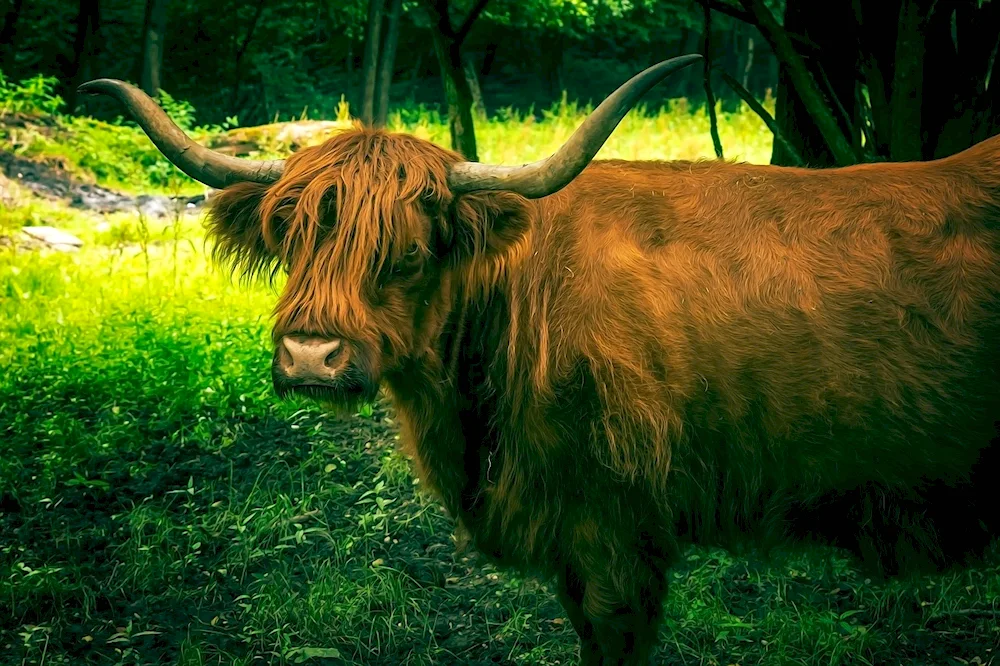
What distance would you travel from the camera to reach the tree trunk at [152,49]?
13.4 meters

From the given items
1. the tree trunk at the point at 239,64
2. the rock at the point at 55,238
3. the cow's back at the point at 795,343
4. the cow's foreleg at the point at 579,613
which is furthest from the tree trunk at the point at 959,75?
the tree trunk at the point at 239,64

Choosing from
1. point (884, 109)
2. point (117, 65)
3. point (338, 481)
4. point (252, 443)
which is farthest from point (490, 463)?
point (117, 65)

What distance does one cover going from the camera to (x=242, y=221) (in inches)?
131

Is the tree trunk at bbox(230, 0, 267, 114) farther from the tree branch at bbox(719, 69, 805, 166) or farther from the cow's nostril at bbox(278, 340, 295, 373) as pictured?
the cow's nostril at bbox(278, 340, 295, 373)

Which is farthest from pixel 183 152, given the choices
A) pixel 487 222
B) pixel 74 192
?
pixel 74 192

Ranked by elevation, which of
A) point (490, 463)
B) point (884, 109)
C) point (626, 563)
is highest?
point (884, 109)

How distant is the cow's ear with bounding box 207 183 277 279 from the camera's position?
3.29 m

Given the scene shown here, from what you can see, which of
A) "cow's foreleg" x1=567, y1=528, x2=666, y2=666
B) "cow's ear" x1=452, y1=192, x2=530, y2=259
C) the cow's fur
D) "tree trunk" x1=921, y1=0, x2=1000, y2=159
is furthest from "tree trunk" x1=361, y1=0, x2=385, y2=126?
"cow's foreleg" x1=567, y1=528, x2=666, y2=666

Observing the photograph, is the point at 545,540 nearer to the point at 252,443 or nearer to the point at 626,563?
the point at 626,563

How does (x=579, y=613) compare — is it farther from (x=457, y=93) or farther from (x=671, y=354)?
(x=457, y=93)

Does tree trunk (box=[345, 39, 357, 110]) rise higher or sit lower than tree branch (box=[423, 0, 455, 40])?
higher

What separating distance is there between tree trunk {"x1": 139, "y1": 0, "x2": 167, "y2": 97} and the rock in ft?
18.3

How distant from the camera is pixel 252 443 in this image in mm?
5250

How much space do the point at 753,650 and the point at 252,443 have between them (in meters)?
2.78
